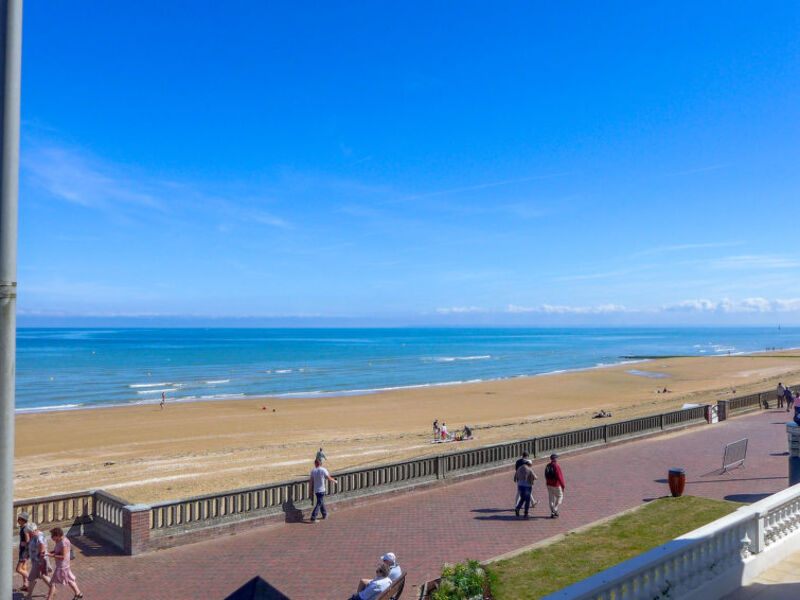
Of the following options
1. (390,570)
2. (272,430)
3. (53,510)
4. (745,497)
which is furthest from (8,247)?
(272,430)

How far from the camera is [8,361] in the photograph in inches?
134

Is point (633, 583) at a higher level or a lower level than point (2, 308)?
lower

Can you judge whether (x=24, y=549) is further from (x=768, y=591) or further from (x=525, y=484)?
(x=768, y=591)

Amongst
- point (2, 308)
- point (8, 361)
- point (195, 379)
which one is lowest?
point (195, 379)

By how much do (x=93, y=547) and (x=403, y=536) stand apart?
19.2 ft

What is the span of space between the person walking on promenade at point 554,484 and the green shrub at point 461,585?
Answer: 18.7ft

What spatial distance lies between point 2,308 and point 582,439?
1941 centimetres

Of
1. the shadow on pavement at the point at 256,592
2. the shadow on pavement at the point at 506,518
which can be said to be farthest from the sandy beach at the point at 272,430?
the shadow on pavement at the point at 256,592

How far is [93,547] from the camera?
1149 centimetres

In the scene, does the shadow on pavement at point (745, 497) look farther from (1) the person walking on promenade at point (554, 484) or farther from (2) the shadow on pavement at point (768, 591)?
(2) the shadow on pavement at point (768, 591)

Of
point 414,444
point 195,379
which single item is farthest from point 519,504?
point 195,379

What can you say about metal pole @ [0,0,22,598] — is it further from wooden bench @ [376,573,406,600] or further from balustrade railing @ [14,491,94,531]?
balustrade railing @ [14,491,94,531]

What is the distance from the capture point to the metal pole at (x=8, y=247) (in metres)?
3.36

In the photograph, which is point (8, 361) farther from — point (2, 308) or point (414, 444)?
point (414, 444)
